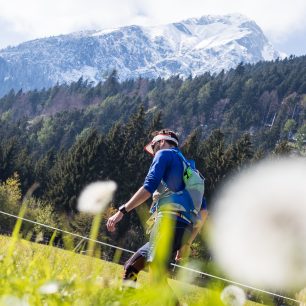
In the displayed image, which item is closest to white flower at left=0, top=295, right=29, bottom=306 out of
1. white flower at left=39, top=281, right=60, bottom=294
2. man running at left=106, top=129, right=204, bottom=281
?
white flower at left=39, top=281, right=60, bottom=294

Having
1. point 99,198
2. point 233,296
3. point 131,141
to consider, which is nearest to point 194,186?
point 99,198

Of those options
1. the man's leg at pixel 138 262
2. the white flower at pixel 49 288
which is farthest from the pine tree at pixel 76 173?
the white flower at pixel 49 288

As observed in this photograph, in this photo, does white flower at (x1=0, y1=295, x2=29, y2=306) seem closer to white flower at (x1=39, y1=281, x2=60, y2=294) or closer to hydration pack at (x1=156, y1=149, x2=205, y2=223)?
white flower at (x1=39, y1=281, x2=60, y2=294)

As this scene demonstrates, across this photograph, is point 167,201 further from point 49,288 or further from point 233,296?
point 49,288

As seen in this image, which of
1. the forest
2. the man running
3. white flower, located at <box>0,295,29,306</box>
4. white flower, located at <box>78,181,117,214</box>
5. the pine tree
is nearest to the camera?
white flower, located at <box>0,295,29,306</box>

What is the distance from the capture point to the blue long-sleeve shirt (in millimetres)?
4996

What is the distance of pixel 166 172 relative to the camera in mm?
5129

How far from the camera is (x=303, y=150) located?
152 metres

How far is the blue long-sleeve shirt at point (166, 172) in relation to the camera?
5.00 m

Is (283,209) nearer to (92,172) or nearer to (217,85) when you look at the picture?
(92,172)

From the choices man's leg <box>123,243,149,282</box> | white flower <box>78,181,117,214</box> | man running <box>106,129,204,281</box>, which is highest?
man running <box>106,129,204,281</box>

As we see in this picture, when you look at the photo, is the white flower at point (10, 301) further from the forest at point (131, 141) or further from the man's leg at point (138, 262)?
the man's leg at point (138, 262)

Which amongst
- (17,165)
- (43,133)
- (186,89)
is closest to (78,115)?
(43,133)

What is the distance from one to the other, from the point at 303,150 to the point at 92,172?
10029 centimetres
